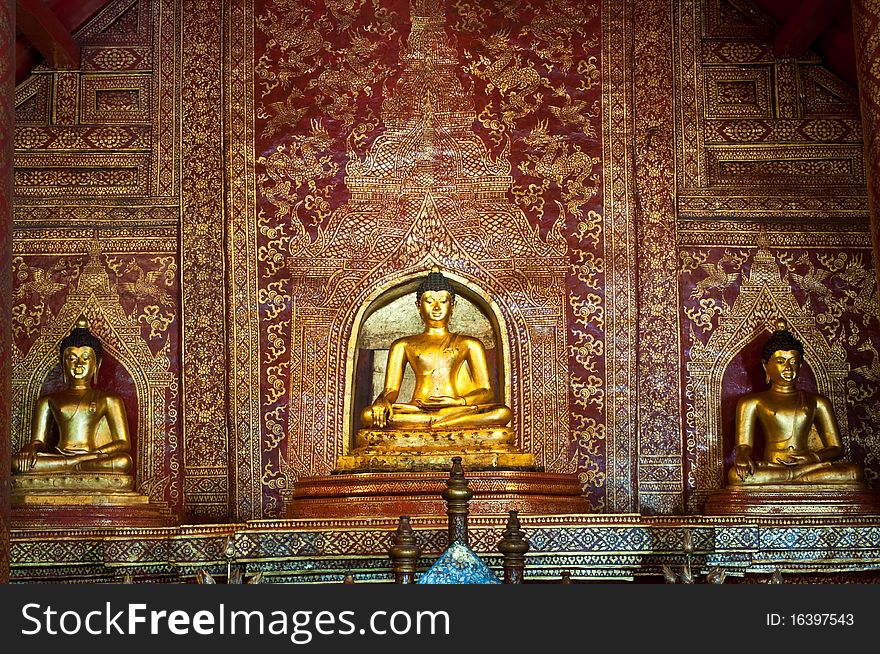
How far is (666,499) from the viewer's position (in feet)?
29.5

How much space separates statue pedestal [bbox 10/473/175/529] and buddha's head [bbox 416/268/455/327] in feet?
7.03

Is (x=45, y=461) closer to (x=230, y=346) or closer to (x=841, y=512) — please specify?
(x=230, y=346)

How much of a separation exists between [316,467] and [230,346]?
1002 millimetres

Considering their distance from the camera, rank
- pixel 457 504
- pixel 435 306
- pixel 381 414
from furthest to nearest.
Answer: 1. pixel 435 306
2. pixel 381 414
3. pixel 457 504

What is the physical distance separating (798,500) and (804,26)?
306cm

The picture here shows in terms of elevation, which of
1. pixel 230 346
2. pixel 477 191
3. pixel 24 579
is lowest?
pixel 24 579

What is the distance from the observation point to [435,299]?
9195mm

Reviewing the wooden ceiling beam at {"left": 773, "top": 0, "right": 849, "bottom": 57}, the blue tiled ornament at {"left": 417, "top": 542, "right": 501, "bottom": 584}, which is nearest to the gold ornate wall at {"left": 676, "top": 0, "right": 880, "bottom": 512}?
the wooden ceiling beam at {"left": 773, "top": 0, "right": 849, "bottom": 57}

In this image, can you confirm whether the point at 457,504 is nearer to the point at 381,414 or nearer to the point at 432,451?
the point at 432,451

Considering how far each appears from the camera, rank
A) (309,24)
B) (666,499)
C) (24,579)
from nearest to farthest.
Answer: (24,579)
(666,499)
(309,24)

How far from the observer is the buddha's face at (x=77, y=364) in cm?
905

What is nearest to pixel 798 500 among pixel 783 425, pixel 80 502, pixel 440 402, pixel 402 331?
pixel 783 425

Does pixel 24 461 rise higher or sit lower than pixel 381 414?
lower

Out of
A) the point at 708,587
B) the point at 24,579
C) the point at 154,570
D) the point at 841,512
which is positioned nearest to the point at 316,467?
the point at 154,570
